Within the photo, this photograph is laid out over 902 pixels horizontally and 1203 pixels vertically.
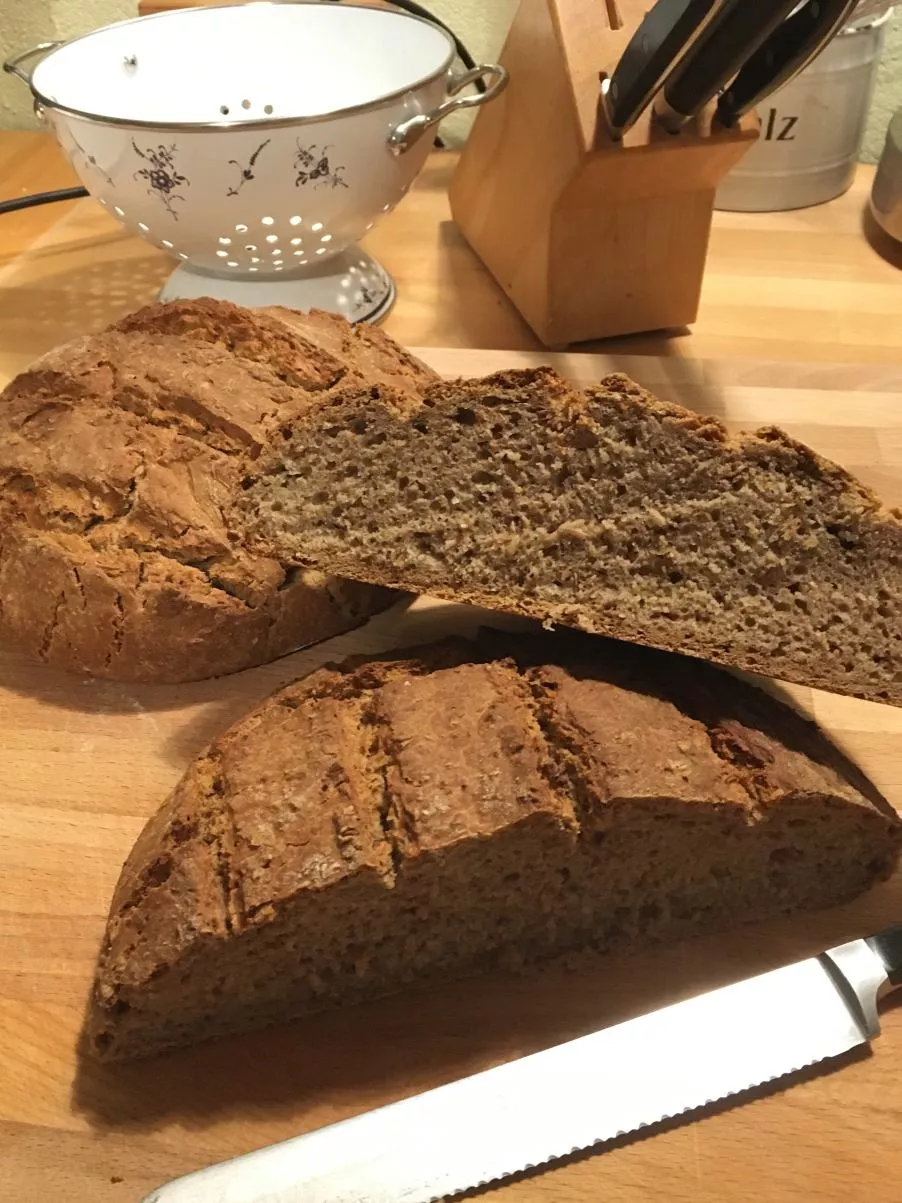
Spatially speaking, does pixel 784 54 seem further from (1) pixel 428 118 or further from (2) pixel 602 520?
(2) pixel 602 520

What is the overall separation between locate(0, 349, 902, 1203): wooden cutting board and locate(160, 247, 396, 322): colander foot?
100 cm

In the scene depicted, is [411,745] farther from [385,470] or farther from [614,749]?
[385,470]

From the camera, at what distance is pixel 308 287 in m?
2.26

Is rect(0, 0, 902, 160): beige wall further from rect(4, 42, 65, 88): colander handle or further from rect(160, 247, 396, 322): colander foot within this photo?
rect(160, 247, 396, 322): colander foot

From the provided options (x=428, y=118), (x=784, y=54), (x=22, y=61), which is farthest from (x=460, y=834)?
(x=22, y=61)

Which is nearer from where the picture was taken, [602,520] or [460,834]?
[460,834]

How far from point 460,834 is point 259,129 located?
4.70 feet

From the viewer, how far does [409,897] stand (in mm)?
1223

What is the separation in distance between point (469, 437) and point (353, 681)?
362 millimetres

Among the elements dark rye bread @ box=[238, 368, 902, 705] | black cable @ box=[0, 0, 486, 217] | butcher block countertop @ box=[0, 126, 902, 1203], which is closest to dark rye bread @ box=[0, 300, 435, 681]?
butcher block countertop @ box=[0, 126, 902, 1203]

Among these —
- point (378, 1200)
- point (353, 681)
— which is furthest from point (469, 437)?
point (378, 1200)

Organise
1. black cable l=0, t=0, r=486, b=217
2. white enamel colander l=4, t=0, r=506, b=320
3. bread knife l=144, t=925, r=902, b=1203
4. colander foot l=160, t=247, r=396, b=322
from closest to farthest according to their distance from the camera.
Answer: bread knife l=144, t=925, r=902, b=1203, white enamel colander l=4, t=0, r=506, b=320, colander foot l=160, t=247, r=396, b=322, black cable l=0, t=0, r=486, b=217

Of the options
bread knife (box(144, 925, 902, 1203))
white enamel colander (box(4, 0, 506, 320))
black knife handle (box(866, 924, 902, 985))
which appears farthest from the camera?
white enamel colander (box(4, 0, 506, 320))

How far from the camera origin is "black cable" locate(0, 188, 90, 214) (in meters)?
2.96
